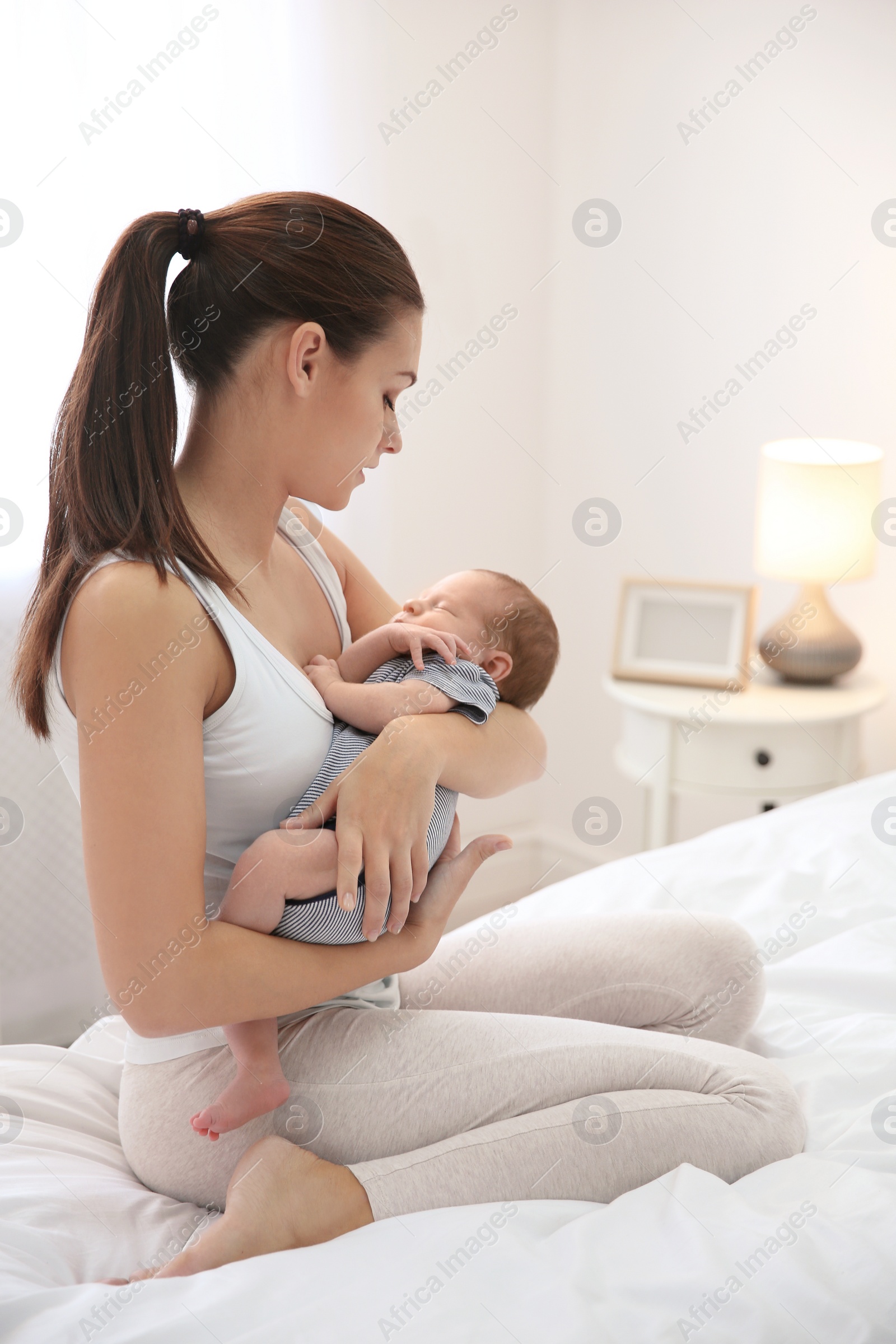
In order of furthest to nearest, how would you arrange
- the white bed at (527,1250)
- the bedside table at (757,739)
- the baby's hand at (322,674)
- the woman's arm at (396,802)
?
1. the bedside table at (757,739)
2. the baby's hand at (322,674)
3. the woman's arm at (396,802)
4. the white bed at (527,1250)

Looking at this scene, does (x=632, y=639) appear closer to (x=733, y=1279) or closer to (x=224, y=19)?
(x=224, y=19)

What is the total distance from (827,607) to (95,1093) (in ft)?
5.78

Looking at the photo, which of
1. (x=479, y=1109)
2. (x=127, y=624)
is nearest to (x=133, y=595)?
(x=127, y=624)

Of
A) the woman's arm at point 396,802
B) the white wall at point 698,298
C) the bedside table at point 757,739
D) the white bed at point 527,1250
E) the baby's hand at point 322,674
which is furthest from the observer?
the white wall at point 698,298

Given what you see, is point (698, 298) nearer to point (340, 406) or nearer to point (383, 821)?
point (340, 406)

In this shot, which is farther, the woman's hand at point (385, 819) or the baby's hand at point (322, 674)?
the baby's hand at point (322, 674)

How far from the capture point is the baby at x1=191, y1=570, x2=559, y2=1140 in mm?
945

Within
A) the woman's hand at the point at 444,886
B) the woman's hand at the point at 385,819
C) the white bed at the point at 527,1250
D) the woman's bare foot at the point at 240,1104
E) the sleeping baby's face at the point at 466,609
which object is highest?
the sleeping baby's face at the point at 466,609

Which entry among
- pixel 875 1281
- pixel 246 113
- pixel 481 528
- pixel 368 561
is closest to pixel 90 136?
pixel 246 113

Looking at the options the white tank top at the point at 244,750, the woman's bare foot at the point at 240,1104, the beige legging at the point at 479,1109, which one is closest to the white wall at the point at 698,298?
the beige legging at the point at 479,1109

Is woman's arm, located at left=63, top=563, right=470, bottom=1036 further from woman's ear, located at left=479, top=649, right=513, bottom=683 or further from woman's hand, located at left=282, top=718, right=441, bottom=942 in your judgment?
woman's ear, located at left=479, top=649, right=513, bottom=683

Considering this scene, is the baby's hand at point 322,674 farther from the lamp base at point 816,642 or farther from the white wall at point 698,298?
the white wall at point 698,298

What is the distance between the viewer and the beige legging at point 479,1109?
3.04ft

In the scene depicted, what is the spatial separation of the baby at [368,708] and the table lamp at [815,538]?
44.5 inches
